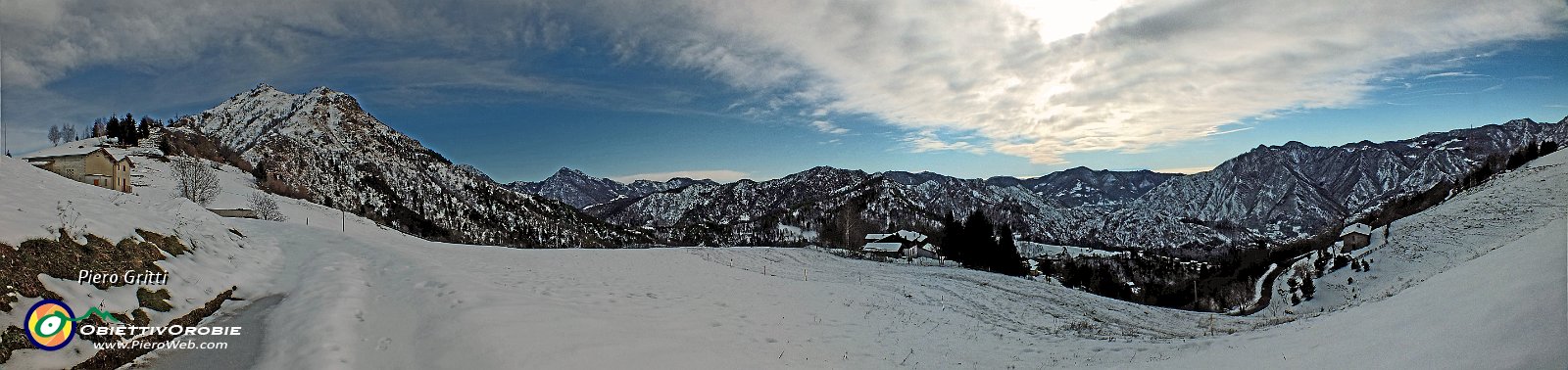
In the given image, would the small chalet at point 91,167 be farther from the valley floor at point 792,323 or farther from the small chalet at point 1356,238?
the small chalet at point 1356,238

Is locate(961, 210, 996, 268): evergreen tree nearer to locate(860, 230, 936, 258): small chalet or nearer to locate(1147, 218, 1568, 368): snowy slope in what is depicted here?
locate(860, 230, 936, 258): small chalet

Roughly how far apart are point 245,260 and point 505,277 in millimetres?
6325

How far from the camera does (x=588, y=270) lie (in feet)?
72.6

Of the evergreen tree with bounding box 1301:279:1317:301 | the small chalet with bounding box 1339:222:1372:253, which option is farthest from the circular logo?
the small chalet with bounding box 1339:222:1372:253

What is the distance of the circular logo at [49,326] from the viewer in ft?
23.4

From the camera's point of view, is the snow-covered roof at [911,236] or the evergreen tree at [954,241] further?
the snow-covered roof at [911,236]

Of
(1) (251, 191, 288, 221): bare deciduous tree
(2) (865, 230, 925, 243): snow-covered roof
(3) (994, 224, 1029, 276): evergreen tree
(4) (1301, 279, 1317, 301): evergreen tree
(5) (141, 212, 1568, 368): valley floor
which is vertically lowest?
(4) (1301, 279, 1317, 301): evergreen tree

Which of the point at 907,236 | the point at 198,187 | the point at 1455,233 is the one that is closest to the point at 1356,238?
the point at 1455,233

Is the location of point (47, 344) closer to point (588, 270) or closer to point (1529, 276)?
point (588, 270)

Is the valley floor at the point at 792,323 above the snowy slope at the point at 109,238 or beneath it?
beneath

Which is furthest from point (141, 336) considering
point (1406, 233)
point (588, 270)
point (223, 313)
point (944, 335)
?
point (1406, 233)

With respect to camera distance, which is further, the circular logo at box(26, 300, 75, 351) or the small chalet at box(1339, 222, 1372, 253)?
the small chalet at box(1339, 222, 1372, 253)

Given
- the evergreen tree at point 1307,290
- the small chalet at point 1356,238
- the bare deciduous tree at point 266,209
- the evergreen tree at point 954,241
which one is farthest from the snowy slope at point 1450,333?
the small chalet at point 1356,238

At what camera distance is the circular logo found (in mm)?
7133
